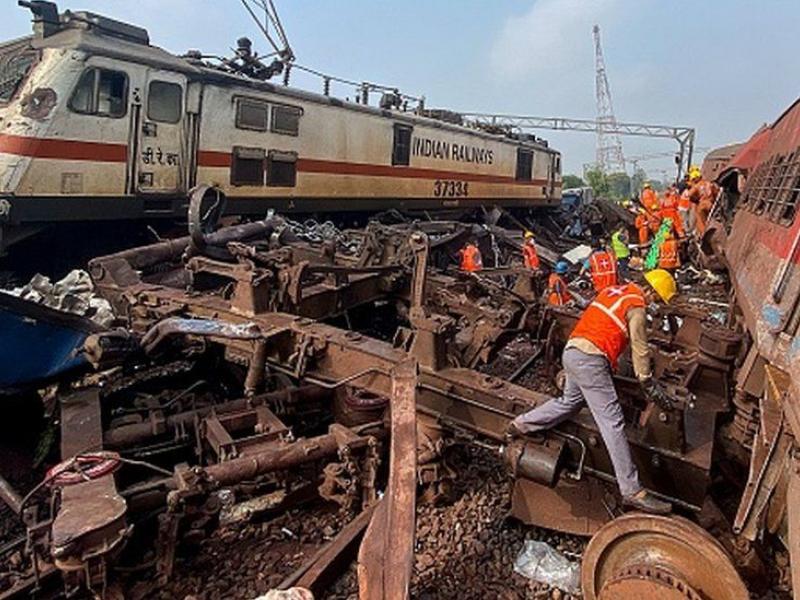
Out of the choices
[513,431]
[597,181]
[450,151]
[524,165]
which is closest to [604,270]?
[513,431]

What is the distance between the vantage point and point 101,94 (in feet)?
21.9

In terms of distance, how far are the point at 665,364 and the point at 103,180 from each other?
610 centimetres

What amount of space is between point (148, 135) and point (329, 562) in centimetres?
601

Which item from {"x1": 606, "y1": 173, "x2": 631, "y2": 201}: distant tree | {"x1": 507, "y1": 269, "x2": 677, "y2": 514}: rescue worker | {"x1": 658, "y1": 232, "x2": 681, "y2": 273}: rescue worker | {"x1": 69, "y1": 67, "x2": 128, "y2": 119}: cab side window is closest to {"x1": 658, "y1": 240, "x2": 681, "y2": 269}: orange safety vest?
{"x1": 658, "y1": 232, "x2": 681, "y2": 273}: rescue worker

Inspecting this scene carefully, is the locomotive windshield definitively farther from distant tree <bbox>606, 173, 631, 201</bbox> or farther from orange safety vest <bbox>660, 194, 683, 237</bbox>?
distant tree <bbox>606, 173, 631, 201</bbox>

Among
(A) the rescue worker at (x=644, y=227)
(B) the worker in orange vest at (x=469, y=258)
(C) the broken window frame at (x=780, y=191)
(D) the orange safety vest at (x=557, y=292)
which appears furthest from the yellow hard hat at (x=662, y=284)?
(A) the rescue worker at (x=644, y=227)

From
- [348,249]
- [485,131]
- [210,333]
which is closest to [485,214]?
[485,131]

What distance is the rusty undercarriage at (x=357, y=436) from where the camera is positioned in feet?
8.26

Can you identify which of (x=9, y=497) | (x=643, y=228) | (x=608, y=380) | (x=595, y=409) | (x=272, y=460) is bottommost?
(x=9, y=497)

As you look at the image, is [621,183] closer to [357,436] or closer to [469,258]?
[469,258]

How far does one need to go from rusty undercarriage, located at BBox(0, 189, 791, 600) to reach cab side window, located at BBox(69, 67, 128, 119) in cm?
240

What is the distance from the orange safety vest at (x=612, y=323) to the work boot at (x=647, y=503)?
72 cm

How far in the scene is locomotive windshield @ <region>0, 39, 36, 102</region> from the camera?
21.5ft

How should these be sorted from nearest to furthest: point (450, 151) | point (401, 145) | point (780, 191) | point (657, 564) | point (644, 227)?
point (657, 564) → point (780, 191) → point (401, 145) → point (450, 151) → point (644, 227)
